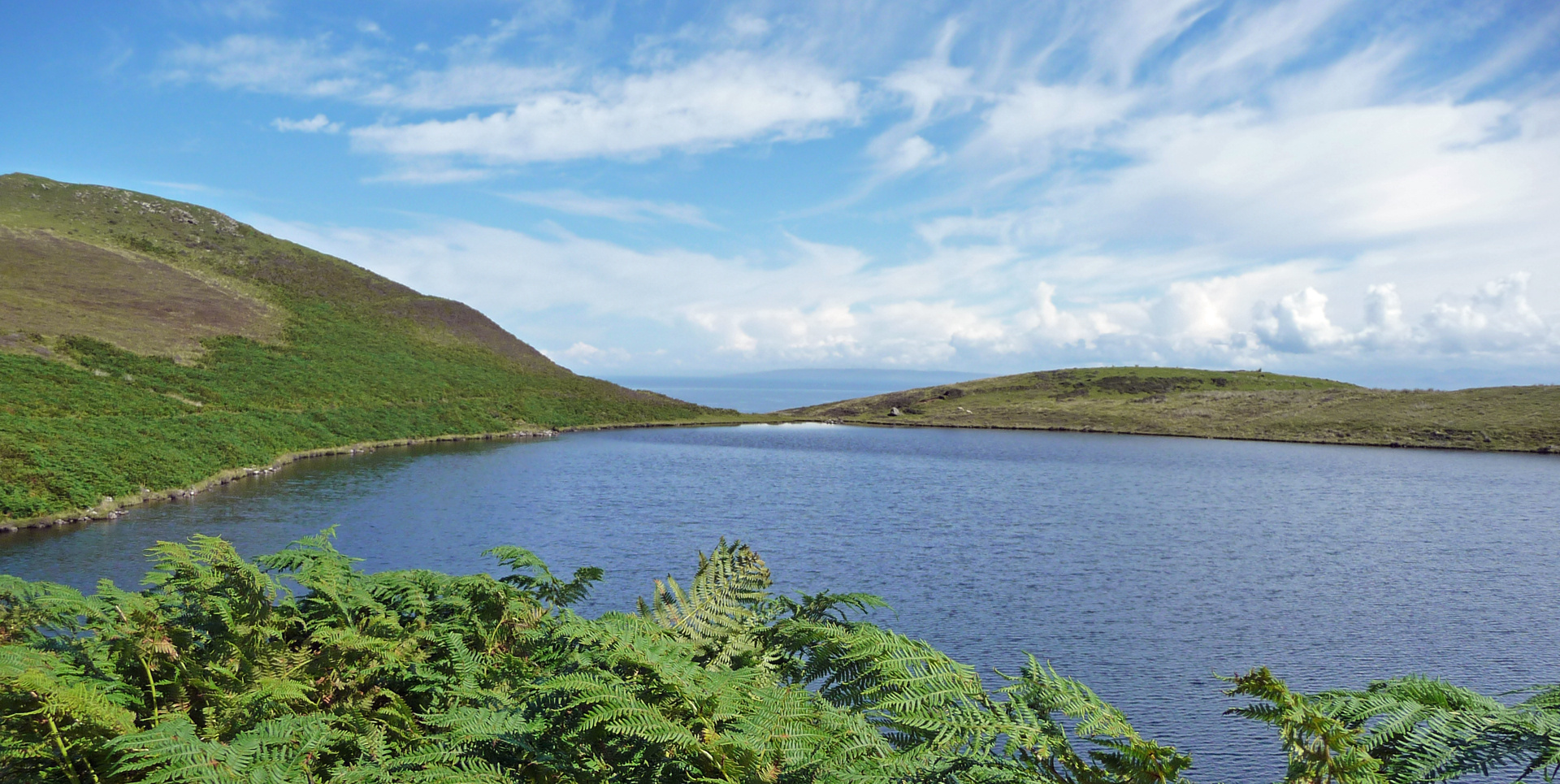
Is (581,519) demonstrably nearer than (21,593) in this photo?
No

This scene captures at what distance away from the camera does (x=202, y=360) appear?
54969 mm

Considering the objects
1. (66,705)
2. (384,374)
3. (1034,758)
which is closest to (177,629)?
(66,705)

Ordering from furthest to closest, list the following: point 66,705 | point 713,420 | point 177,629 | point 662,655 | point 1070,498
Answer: point 713,420, point 1070,498, point 177,629, point 662,655, point 66,705

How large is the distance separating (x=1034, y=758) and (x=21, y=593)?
24.0ft

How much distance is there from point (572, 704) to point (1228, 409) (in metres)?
109

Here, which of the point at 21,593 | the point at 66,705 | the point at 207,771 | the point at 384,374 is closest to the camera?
the point at 207,771

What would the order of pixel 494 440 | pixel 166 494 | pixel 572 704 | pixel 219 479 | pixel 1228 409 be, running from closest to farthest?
1. pixel 572 704
2. pixel 166 494
3. pixel 219 479
4. pixel 494 440
5. pixel 1228 409

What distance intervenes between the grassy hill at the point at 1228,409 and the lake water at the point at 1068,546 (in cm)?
2733

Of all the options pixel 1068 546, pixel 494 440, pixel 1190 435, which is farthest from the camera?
pixel 1190 435

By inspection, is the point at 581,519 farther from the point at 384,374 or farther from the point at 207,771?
the point at 384,374

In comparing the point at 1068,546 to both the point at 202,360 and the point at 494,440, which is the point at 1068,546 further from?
the point at 202,360

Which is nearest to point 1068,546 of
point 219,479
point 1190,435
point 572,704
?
point 572,704

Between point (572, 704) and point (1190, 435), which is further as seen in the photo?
point (1190, 435)

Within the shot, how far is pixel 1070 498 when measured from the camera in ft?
128
